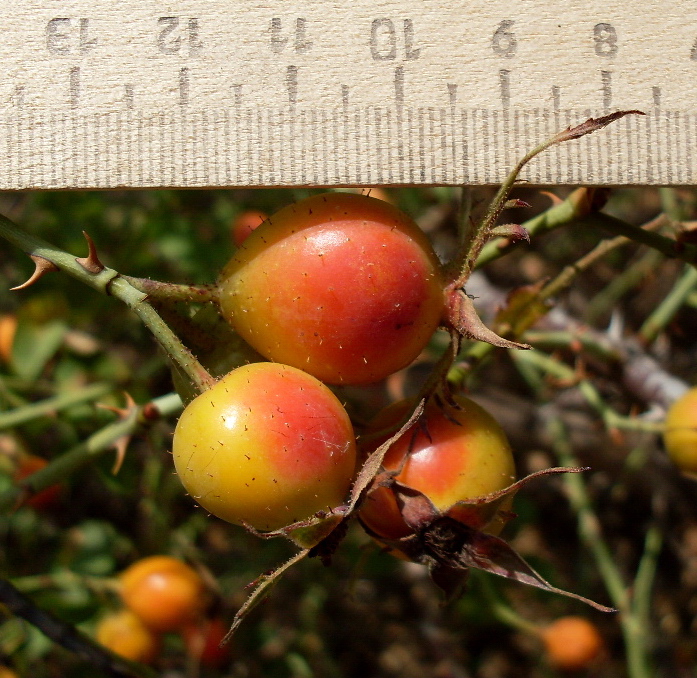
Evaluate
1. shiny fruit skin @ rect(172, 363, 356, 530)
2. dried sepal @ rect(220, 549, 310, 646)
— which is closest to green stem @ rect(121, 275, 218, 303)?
shiny fruit skin @ rect(172, 363, 356, 530)

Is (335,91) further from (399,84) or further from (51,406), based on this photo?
(51,406)

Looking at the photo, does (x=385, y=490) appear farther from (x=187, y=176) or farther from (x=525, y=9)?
(x=525, y=9)

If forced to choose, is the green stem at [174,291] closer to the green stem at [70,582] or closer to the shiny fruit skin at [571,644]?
the green stem at [70,582]

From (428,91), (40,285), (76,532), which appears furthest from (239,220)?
(428,91)

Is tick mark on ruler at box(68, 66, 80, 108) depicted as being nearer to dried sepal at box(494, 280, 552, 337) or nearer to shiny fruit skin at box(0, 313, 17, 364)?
dried sepal at box(494, 280, 552, 337)

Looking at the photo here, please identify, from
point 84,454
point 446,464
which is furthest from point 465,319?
point 84,454

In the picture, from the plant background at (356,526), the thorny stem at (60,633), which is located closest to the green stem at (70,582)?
the plant background at (356,526)

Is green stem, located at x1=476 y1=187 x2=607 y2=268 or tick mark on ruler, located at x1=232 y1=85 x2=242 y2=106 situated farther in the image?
green stem, located at x1=476 y1=187 x2=607 y2=268
